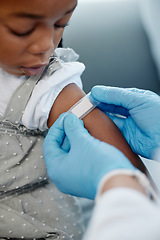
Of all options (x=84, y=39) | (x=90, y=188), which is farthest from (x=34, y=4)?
(x=84, y=39)

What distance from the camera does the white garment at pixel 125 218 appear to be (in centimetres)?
47

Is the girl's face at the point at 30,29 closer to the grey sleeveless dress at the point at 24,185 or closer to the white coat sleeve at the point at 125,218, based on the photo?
the grey sleeveless dress at the point at 24,185

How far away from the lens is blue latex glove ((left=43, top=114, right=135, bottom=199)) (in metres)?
0.67

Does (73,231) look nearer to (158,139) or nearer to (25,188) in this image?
(25,188)

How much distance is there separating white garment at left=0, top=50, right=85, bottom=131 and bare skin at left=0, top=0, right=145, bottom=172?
2 cm

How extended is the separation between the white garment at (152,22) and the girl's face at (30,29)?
110 cm

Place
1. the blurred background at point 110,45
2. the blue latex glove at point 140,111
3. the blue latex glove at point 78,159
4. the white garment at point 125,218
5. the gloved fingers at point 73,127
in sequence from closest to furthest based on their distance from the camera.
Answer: the white garment at point 125,218
the blue latex glove at point 78,159
the gloved fingers at point 73,127
the blue latex glove at point 140,111
the blurred background at point 110,45

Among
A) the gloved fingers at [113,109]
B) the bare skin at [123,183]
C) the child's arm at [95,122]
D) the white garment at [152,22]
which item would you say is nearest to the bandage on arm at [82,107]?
the child's arm at [95,122]

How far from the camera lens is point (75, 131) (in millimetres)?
841

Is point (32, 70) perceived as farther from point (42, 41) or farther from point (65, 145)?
point (65, 145)

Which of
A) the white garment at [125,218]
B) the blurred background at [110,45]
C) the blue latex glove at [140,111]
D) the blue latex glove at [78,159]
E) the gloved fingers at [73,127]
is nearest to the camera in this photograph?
the white garment at [125,218]

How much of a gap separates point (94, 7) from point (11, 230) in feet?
4.14

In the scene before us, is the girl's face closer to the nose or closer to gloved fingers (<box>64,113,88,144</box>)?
the nose

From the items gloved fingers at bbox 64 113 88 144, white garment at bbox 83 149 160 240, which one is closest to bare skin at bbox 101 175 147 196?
white garment at bbox 83 149 160 240
